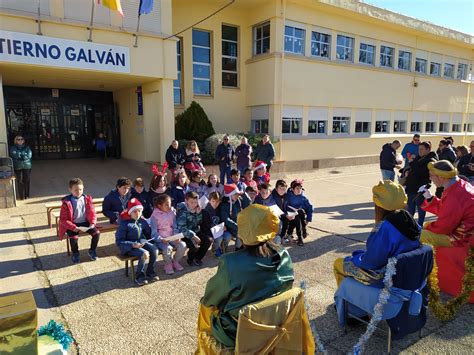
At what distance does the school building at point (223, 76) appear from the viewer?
10.5 meters

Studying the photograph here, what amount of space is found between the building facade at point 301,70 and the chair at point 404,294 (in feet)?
39.1

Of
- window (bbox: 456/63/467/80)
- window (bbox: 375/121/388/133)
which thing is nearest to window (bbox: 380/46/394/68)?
window (bbox: 375/121/388/133)

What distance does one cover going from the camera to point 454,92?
23.0 m

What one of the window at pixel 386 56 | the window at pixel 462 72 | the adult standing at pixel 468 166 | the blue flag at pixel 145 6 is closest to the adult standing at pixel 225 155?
the blue flag at pixel 145 6

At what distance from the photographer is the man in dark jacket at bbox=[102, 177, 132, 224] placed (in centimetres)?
591

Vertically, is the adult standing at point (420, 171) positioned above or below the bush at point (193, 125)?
below

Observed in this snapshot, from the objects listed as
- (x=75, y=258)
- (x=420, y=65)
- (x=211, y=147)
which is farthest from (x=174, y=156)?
(x=420, y=65)

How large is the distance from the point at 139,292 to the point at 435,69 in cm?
2345

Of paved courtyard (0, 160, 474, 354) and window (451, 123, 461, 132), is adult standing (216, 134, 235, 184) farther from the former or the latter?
window (451, 123, 461, 132)

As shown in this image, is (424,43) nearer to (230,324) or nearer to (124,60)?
(124,60)

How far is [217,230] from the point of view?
5.39 metres

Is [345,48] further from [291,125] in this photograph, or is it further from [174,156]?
[174,156]

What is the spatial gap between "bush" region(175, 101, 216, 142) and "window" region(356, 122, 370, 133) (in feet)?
28.0

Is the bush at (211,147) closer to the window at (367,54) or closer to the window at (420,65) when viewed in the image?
the window at (367,54)
